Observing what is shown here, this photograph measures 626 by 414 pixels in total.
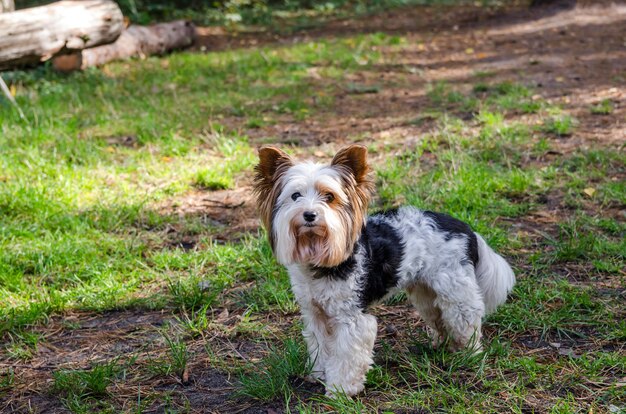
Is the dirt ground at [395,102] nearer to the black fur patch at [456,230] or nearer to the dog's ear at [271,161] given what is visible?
the black fur patch at [456,230]

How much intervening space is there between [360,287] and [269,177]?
0.78 meters

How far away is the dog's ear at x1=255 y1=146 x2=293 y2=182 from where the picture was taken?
3840 mm

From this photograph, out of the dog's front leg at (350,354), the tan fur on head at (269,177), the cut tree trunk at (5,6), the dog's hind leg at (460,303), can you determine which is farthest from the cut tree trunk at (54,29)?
the dog's hind leg at (460,303)

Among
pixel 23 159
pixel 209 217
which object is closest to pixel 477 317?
pixel 209 217

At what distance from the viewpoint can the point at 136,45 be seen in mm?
12789

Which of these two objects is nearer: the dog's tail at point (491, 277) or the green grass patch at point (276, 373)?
the green grass patch at point (276, 373)

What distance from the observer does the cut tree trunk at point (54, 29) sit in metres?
9.39

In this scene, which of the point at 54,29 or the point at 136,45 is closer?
the point at 54,29

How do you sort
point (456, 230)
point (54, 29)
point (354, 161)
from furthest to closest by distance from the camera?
point (54, 29) < point (456, 230) < point (354, 161)

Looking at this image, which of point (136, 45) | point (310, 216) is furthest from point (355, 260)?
point (136, 45)

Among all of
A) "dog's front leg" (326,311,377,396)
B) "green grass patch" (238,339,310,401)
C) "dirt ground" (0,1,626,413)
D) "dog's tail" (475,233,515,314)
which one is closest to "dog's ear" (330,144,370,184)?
"dog's front leg" (326,311,377,396)

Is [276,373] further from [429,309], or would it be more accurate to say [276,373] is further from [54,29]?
[54,29]

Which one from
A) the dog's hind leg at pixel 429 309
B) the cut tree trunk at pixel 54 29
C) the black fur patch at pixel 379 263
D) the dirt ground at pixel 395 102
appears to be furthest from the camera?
the cut tree trunk at pixel 54 29

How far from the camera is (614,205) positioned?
20.6 ft
